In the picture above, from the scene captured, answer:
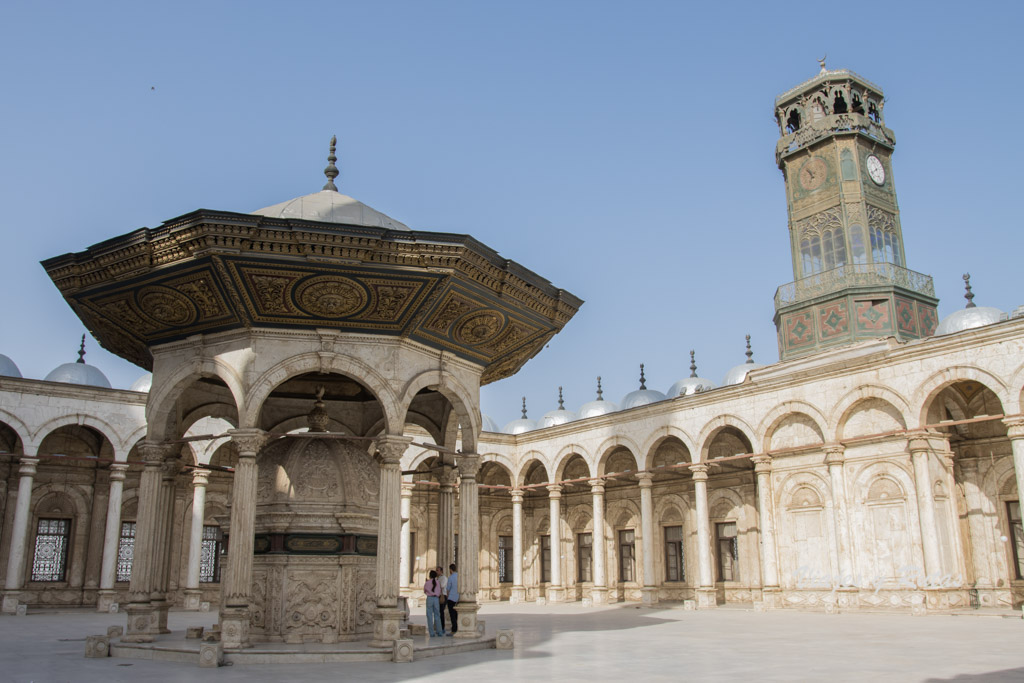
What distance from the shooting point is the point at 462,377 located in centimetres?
1094

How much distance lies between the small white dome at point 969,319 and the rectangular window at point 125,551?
23.0m

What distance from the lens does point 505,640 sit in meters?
9.75

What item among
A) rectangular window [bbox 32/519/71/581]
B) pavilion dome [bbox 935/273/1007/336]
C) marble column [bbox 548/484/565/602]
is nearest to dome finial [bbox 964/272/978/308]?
pavilion dome [bbox 935/273/1007/336]

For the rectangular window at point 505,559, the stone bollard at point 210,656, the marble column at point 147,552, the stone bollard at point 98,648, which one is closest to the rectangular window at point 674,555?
the rectangular window at point 505,559

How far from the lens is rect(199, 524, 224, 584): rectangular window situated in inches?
973

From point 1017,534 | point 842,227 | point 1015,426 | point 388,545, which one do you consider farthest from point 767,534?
point 388,545

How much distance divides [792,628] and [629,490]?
42.5 ft

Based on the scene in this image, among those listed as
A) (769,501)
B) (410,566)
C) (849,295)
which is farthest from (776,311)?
(410,566)

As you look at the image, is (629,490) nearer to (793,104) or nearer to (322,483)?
(793,104)

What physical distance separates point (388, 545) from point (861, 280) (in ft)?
56.2

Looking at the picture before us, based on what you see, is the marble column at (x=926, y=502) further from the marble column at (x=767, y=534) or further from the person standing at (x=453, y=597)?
the person standing at (x=453, y=597)

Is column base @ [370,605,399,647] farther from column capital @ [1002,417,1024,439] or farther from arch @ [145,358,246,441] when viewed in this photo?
column capital @ [1002,417,1024,439]

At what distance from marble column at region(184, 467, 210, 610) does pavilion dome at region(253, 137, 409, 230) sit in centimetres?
1351

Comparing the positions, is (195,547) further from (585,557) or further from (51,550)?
(585,557)
